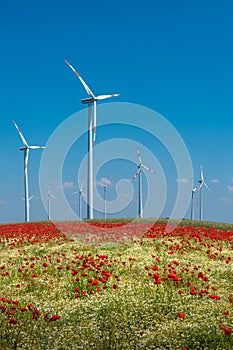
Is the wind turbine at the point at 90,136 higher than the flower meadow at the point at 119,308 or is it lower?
higher

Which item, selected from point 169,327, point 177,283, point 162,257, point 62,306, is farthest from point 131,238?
point 169,327

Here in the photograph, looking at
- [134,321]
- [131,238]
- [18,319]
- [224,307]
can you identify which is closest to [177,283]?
[224,307]

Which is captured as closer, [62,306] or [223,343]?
[223,343]

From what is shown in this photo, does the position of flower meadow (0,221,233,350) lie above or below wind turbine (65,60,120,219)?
below

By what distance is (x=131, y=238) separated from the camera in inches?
893

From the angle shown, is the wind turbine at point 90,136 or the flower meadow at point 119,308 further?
the wind turbine at point 90,136

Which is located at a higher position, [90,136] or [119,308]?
[90,136]

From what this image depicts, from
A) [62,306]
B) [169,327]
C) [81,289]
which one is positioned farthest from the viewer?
[81,289]

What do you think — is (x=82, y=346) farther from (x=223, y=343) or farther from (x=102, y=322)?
(x=223, y=343)

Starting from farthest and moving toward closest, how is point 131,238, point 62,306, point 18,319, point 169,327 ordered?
point 131,238, point 62,306, point 18,319, point 169,327

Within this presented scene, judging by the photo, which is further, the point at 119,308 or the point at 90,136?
the point at 90,136

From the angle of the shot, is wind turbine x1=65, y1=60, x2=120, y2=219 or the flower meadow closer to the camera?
the flower meadow

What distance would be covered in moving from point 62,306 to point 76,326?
137 cm

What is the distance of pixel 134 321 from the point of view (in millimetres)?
9695
